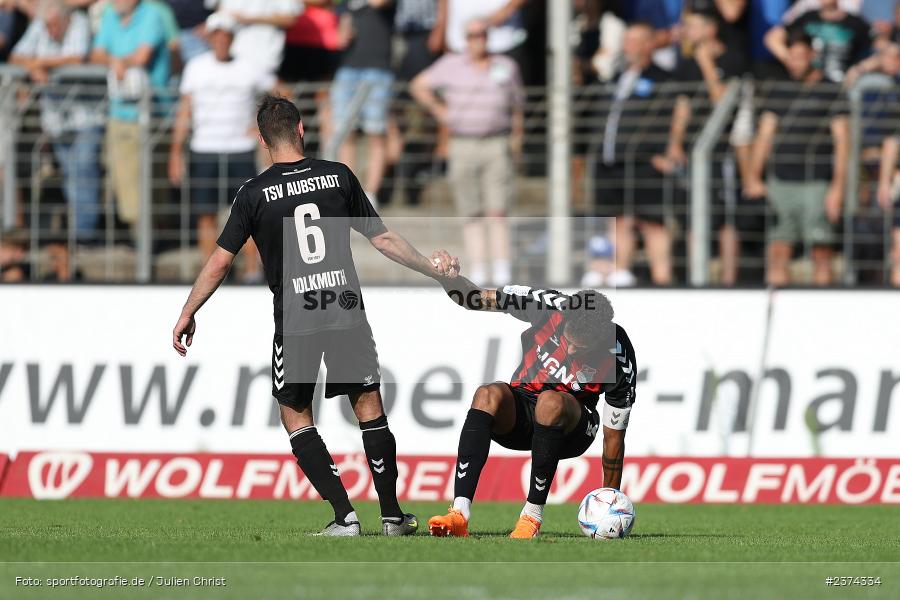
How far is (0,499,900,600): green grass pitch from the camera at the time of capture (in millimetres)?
6707

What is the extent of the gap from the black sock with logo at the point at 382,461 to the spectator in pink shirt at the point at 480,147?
5.62 m

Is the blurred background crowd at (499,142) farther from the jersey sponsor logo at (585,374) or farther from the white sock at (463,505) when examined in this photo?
the white sock at (463,505)

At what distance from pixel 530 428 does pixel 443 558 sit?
5.29ft

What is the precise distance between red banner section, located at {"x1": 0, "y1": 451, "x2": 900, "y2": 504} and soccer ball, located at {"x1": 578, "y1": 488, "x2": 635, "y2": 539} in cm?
379

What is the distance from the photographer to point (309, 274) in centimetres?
872

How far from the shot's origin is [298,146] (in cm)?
874

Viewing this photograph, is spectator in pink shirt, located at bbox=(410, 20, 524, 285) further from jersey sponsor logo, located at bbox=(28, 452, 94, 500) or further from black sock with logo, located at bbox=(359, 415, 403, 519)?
black sock with logo, located at bbox=(359, 415, 403, 519)

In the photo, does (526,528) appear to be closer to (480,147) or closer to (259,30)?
(480,147)

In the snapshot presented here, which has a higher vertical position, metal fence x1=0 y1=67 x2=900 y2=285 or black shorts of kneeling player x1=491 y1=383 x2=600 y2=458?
metal fence x1=0 y1=67 x2=900 y2=285

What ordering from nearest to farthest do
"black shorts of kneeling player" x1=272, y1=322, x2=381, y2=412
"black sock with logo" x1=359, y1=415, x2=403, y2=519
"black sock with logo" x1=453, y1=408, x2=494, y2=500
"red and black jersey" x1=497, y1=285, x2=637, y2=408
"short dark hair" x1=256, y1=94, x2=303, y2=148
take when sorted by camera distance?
"short dark hair" x1=256, y1=94, x2=303, y2=148, "black shorts of kneeling player" x1=272, y1=322, x2=381, y2=412, "black sock with logo" x1=453, y1=408, x2=494, y2=500, "black sock with logo" x1=359, y1=415, x2=403, y2=519, "red and black jersey" x1=497, y1=285, x2=637, y2=408

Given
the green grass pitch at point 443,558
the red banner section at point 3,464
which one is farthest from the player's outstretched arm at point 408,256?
the red banner section at point 3,464

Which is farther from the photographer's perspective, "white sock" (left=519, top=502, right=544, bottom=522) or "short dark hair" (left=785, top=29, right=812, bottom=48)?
"short dark hair" (left=785, top=29, right=812, bottom=48)

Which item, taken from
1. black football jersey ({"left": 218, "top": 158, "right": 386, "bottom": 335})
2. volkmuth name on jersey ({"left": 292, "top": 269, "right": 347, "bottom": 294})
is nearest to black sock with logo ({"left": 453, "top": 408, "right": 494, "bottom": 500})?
black football jersey ({"left": 218, "top": 158, "right": 386, "bottom": 335})

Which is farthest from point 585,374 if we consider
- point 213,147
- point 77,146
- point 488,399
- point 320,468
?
point 77,146
